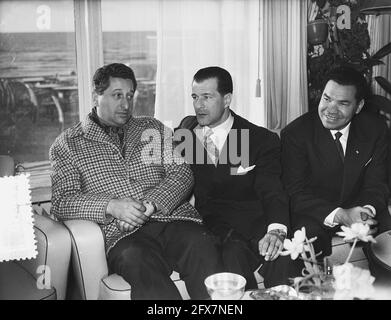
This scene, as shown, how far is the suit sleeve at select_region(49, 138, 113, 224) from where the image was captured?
2.04 m

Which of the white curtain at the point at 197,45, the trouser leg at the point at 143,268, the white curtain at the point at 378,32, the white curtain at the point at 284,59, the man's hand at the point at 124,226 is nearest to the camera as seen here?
the trouser leg at the point at 143,268

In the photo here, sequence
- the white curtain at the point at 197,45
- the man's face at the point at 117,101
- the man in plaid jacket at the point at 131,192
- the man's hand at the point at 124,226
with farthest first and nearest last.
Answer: the white curtain at the point at 197,45 < the man's face at the point at 117,101 < the man's hand at the point at 124,226 < the man in plaid jacket at the point at 131,192

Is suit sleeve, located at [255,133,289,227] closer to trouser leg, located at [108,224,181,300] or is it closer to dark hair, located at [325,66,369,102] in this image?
dark hair, located at [325,66,369,102]

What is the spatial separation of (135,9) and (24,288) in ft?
7.81

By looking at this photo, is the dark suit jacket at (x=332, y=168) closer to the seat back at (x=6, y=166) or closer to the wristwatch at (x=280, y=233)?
the wristwatch at (x=280, y=233)

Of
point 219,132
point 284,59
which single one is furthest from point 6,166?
point 284,59

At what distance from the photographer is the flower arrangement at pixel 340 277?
1.30 metres

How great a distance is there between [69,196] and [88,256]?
0.29 metres

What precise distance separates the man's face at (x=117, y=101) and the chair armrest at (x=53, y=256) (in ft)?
1.90

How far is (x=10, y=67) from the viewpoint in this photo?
11.6 ft

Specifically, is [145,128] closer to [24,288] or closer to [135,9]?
[24,288]

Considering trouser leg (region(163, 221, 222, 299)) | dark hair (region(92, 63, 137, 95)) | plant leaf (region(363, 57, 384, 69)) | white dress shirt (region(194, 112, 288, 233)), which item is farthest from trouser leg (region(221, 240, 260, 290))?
plant leaf (region(363, 57, 384, 69))

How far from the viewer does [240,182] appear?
7.56 feet

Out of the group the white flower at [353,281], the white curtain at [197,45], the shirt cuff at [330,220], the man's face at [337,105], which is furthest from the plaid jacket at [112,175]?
the white curtain at [197,45]
